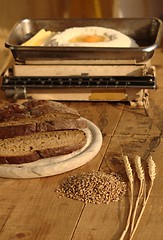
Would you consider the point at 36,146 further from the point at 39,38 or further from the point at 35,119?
the point at 39,38

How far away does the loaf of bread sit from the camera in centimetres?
148

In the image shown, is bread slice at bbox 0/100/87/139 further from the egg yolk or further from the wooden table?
the egg yolk

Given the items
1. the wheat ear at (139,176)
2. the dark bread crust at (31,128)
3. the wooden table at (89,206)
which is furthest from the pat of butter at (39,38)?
the wheat ear at (139,176)

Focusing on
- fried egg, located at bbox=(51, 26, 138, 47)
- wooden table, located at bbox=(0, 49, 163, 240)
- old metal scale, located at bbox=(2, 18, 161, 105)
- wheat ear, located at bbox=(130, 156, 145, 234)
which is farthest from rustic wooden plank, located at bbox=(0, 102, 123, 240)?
fried egg, located at bbox=(51, 26, 138, 47)

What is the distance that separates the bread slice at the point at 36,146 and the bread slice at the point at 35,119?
0.5 inches

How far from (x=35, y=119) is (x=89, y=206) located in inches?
11.9

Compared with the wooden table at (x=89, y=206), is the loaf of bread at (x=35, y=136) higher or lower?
higher

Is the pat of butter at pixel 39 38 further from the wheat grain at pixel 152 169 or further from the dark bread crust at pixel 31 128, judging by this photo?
the wheat grain at pixel 152 169

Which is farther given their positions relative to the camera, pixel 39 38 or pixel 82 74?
pixel 39 38

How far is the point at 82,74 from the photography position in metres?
1.83

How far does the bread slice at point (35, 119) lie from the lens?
1487 mm

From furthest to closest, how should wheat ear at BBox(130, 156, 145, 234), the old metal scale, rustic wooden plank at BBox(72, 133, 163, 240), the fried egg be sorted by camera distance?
the fried egg → the old metal scale → wheat ear at BBox(130, 156, 145, 234) → rustic wooden plank at BBox(72, 133, 163, 240)

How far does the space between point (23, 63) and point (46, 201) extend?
0.62 m

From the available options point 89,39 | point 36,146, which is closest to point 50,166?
point 36,146
